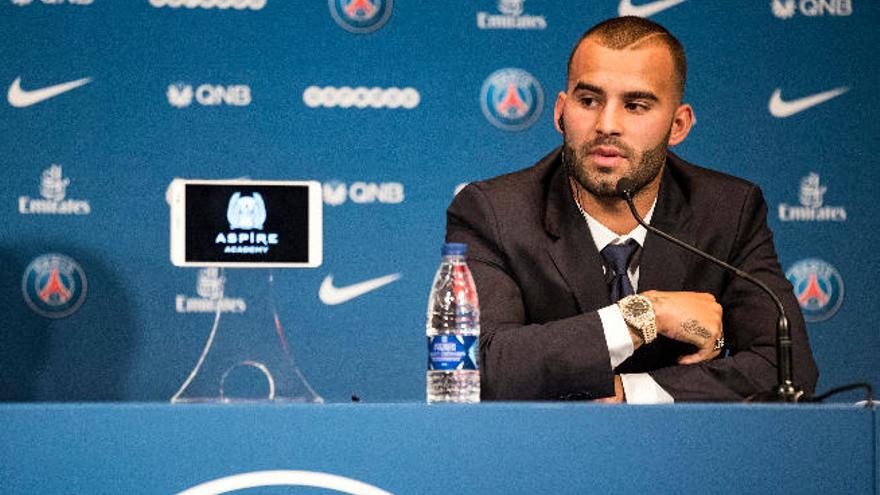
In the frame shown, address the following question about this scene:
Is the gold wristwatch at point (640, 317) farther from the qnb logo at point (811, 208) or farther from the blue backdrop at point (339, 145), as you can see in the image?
the qnb logo at point (811, 208)

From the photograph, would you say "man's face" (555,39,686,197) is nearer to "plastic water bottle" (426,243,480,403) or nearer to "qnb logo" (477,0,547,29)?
"plastic water bottle" (426,243,480,403)

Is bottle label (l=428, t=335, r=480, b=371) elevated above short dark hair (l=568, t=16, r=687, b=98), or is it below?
below

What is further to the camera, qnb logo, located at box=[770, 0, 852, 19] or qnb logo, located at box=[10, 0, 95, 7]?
qnb logo, located at box=[770, 0, 852, 19]

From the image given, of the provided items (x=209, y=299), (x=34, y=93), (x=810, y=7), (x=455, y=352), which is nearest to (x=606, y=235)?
(x=455, y=352)

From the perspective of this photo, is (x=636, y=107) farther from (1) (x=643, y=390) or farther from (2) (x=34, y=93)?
(2) (x=34, y=93)

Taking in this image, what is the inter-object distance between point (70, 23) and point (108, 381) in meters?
1.21

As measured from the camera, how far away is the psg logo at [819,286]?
4.04m

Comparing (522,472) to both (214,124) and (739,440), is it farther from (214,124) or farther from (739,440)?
(214,124)

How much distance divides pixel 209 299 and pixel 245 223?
37.0 inches

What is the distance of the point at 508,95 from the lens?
4.03 meters

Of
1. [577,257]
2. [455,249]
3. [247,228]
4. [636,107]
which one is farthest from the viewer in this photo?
[247,228]

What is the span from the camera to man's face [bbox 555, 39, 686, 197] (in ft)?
9.27

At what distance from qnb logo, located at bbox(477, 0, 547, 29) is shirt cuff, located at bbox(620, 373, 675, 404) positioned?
1.89 m

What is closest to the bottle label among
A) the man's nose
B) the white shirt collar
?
the white shirt collar
